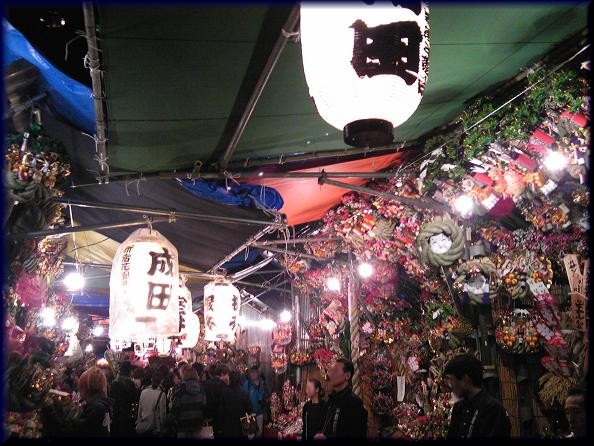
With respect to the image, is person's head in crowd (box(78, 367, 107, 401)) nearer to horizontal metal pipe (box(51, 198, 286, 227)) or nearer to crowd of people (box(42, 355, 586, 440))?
crowd of people (box(42, 355, 586, 440))

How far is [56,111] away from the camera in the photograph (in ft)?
22.2

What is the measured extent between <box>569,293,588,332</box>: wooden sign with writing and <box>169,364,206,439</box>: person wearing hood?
686 cm

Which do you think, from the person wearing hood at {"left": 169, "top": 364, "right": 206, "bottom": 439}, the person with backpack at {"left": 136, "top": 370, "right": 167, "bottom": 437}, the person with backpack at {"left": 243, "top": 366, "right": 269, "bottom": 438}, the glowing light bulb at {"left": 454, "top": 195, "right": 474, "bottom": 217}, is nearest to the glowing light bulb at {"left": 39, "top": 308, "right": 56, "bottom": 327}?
the person with backpack at {"left": 136, "top": 370, "right": 167, "bottom": 437}

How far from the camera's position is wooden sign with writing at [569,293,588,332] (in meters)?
5.96

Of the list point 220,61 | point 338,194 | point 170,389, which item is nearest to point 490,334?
point 338,194

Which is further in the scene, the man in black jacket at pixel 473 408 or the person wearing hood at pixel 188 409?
the person wearing hood at pixel 188 409

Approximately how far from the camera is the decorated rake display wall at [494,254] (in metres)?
5.84

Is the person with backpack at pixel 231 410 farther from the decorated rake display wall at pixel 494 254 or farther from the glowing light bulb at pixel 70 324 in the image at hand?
the glowing light bulb at pixel 70 324

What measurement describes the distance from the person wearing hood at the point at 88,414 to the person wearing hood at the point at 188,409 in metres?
2.49

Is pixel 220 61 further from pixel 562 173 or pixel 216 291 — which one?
pixel 216 291

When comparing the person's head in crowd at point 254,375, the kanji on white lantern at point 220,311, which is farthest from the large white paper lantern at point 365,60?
the person's head in crowd at point 254,375

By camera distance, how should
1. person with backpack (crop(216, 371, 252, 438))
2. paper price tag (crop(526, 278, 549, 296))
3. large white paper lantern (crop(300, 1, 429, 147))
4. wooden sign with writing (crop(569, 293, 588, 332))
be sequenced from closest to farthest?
1. large white paper lantern (crop(300, 1, 429, 147))
2. wooden sign with writing (crop(569, 293, 588, 332))
3. paper price tag (crop(526, 278, 549, 296))
4. person with backpack (crop(216, 371, 252, 438))

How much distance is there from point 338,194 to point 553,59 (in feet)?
17.0

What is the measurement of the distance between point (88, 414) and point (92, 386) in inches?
17.6
